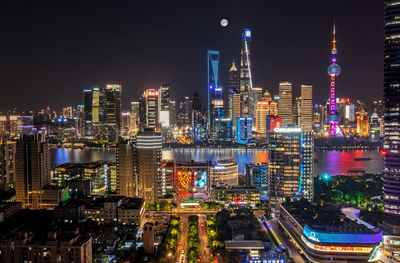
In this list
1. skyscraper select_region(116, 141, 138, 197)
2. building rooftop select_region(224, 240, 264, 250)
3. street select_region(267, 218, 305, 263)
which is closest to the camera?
street select_region(267, 218, 305, 263)

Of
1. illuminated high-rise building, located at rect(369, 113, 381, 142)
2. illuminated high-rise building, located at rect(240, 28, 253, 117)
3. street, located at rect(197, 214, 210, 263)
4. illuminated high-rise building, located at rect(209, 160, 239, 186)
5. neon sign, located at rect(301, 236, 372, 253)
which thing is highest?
illuminated high-rise building, located at rect(240, 28, 253, 117)

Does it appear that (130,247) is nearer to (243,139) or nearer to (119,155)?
(119,155)

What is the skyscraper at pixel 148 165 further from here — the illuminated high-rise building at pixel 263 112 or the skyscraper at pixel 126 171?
the illuminated high-rise building at pixel 263 112

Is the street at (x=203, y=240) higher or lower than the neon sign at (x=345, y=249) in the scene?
lower

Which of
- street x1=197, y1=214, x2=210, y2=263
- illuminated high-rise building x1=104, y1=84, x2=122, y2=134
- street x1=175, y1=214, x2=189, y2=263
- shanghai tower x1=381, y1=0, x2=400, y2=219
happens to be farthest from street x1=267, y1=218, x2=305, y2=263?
illuminated high-rise building x1=104, y1=84, x2=122, y2=134

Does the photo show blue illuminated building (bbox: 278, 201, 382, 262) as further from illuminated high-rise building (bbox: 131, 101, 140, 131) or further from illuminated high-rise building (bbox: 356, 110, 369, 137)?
illuminated high-rise building (bbox: 131, 101, 140, 131)

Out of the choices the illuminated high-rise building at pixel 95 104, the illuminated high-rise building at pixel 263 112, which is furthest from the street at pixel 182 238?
the illuminated high-rise building at pixel 263 112

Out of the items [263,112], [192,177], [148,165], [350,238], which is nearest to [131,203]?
[148,165]
